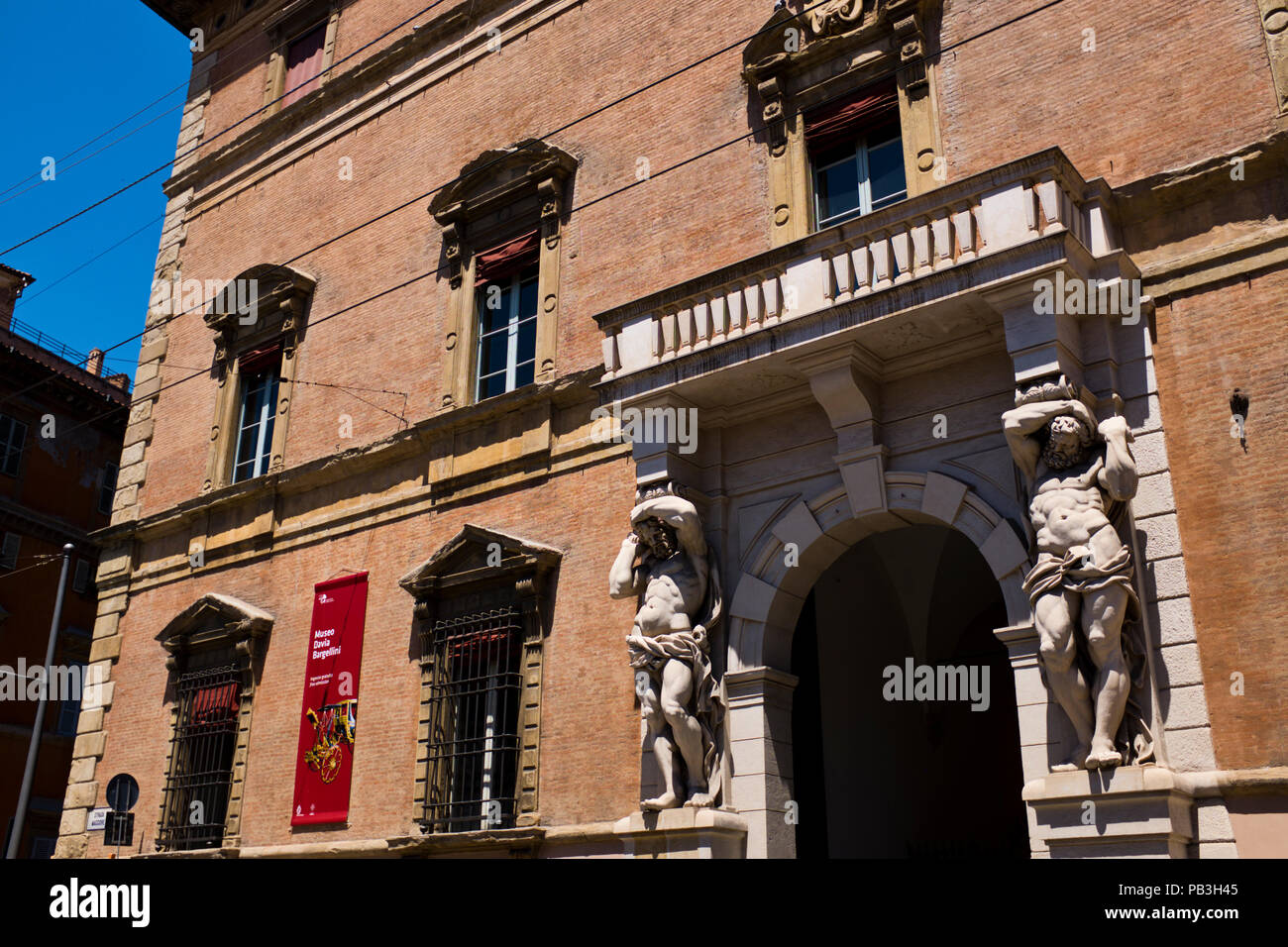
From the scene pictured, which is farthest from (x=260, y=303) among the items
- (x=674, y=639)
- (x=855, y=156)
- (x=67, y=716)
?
(x=67, y=716)

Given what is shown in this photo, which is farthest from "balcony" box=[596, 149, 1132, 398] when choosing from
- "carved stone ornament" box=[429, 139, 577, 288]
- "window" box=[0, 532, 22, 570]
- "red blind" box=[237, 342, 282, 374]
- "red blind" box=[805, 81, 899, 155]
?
"window" box=[0, 532, 22, 570]

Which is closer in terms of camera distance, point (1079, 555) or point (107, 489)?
point (1079, 555)

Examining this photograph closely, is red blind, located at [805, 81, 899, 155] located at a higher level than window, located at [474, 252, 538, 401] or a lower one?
higher

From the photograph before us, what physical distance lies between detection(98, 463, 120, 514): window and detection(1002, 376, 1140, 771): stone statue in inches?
1128

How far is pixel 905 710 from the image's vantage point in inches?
584

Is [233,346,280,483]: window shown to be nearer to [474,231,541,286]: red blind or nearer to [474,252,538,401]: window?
[474,252,538,401]: window

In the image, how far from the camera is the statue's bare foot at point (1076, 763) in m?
8.31

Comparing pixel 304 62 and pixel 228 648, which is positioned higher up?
pixel 304 62

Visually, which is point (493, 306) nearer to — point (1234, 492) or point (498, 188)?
point (498, 188)

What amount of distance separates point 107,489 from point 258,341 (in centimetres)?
1711

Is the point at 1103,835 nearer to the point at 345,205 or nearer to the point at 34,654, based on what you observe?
the point at 345,205

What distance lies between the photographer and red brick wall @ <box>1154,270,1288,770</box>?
8.36 metres

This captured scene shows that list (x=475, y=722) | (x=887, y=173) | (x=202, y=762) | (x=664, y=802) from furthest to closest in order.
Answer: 1. (x=202, y=762)
2. (x=475, y=722)
3. (x=887, y=173)
4. (x=664, y=802)
